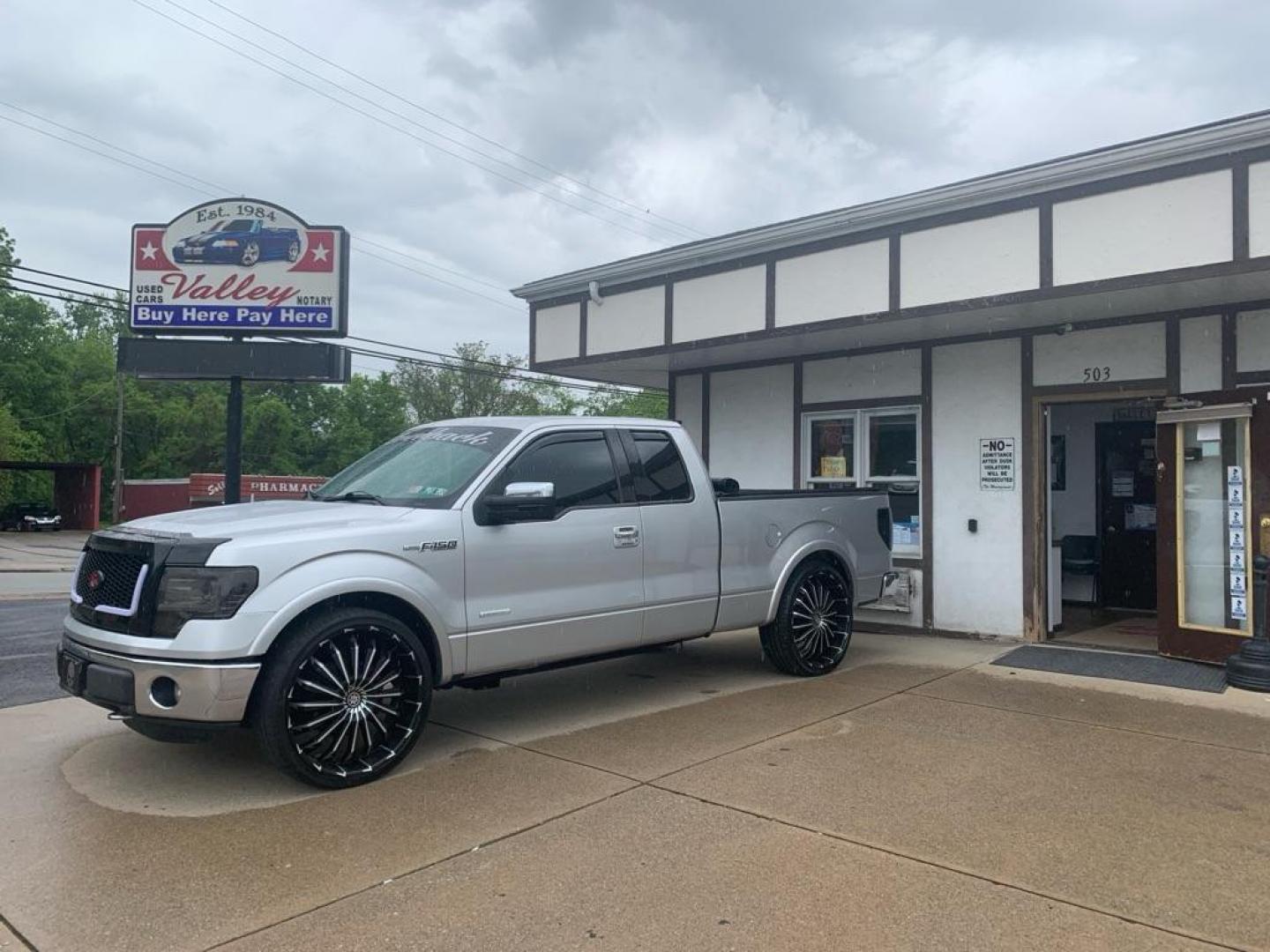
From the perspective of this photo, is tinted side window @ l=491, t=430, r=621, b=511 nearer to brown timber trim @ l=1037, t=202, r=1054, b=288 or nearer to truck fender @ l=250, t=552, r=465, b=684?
truck fender @ l=250, t=552, r=465, b=684

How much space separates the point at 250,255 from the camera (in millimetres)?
15961

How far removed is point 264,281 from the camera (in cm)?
1588

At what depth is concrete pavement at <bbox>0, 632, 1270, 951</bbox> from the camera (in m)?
3.23

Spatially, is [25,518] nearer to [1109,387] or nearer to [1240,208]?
[1109,387]

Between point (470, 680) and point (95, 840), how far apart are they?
1957 millimetres

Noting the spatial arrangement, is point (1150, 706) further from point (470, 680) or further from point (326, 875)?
point (326, 875)

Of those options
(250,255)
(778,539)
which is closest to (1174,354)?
(778,539)

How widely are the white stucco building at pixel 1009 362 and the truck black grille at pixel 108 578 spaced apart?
649cm

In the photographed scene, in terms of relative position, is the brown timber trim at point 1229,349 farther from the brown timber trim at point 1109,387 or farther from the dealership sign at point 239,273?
the dealership sign at point 239,273

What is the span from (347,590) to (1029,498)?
6.81 meters

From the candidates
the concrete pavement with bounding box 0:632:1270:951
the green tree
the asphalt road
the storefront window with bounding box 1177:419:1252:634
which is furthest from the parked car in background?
the storefront window with bounding box 1177:419:1252:634

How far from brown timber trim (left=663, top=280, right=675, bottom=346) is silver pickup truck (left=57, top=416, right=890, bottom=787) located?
365 cm

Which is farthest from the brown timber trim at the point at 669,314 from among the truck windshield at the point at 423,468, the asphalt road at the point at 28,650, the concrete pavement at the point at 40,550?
the concrete pavement at the point at 40,550

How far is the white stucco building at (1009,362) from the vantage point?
710 centimetres
